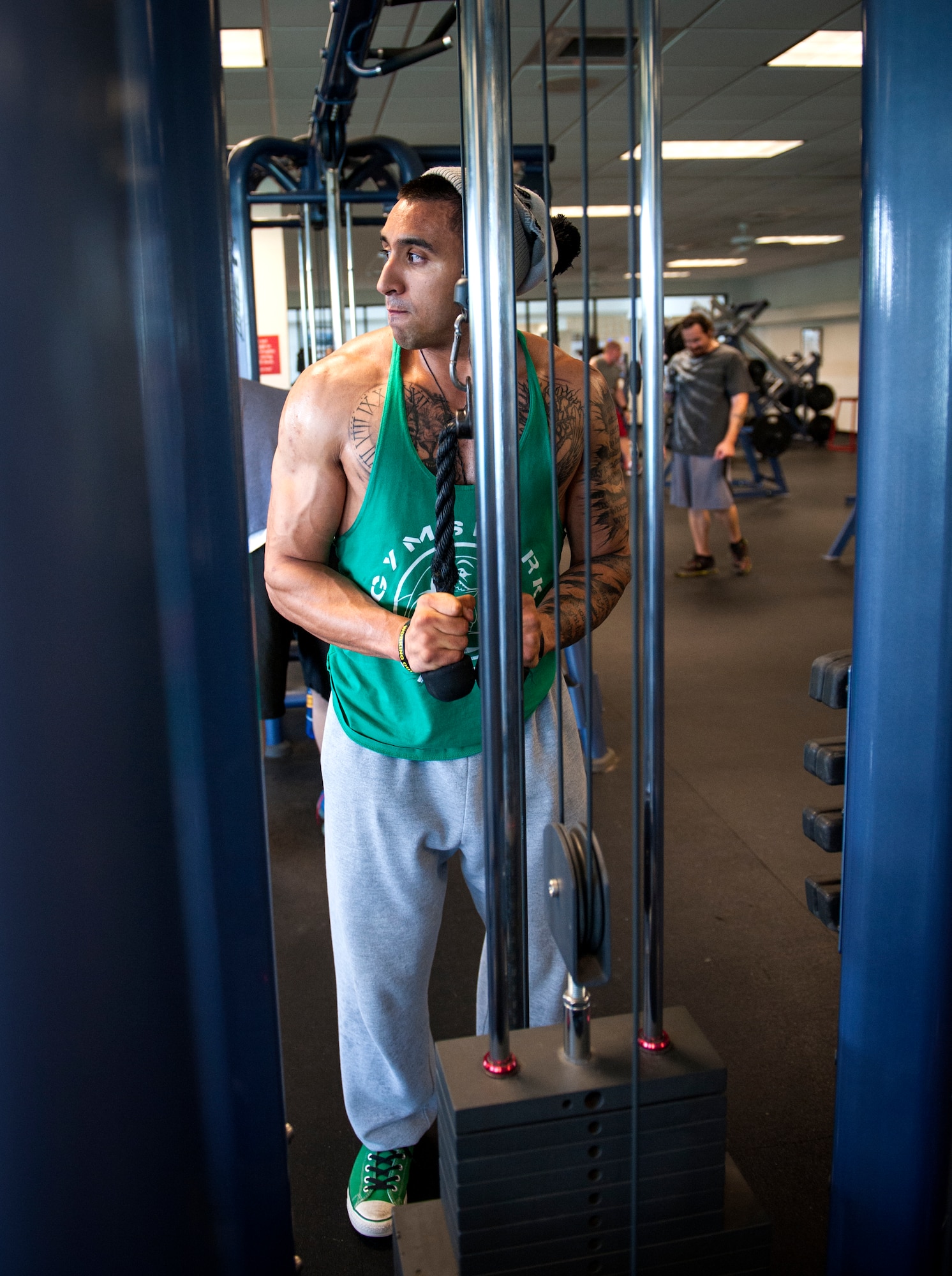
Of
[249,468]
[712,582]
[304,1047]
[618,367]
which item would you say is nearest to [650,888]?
[304,1047]

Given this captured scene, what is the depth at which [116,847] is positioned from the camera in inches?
27.4

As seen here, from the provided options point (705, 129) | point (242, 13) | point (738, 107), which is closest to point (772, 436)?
point (705, 129)

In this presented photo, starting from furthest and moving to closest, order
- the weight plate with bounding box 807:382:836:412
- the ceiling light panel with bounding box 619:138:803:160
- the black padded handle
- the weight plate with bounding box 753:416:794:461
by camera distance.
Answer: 1. the weight plate with bounding box 807:382:836:412
2. the weight plate with bounding box 753:416:794:461
3. the ceiling light panel with bounding box 619:138:803:160
4. the black padded handle

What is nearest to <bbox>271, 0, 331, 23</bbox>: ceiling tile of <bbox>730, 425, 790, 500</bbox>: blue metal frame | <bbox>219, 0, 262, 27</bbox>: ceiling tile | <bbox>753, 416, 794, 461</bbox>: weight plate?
<bbox>219, 0, 262, 27</bbox>: ceiling tile

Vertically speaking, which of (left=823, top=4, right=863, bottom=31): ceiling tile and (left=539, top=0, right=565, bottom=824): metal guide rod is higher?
(left=823, top=4, right=863, bottom=31): ceiling tile

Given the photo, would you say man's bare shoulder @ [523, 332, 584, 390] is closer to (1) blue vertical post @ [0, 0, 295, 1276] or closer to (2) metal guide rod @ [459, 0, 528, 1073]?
(2) metal guide rod @ [459, 0, 528, 1073]

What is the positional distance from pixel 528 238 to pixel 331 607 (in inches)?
18.8

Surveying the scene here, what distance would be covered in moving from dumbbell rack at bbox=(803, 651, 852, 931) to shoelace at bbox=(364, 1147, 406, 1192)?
2.50ft

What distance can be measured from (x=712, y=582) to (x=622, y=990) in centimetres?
425

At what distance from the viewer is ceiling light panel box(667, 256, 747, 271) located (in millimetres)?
15016

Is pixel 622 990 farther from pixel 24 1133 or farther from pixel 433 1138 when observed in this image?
pixel 24 1133

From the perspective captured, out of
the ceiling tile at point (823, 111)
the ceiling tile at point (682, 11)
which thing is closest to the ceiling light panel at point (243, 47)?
the ceiling tile at point (682, 11)

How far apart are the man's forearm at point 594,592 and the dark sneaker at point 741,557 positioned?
494 centimetres

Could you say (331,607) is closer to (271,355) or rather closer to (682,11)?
(682,11)
